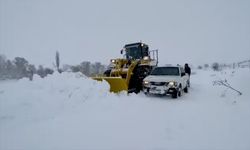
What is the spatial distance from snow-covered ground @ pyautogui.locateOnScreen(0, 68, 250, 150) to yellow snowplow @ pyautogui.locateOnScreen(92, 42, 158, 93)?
6.35ft

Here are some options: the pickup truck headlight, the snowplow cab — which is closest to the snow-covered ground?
the pickup truck headlight

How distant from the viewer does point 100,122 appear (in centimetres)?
543

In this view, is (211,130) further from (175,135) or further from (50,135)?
(50,135)

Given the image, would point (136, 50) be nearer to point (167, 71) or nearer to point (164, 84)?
point (167, 71)

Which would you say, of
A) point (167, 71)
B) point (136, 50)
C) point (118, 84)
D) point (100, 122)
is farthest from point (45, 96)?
point (136, 50)

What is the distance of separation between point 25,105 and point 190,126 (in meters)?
4.78

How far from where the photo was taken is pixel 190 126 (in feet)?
17.2

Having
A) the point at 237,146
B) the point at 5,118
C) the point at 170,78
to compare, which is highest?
the point at 170,78

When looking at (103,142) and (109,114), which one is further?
(109,114)

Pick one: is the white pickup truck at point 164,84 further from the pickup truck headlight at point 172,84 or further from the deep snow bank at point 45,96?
the deep snow bank at point 45,96

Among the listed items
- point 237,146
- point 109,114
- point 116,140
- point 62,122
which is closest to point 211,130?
point 237,146

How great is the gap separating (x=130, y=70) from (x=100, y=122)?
6.27 meters

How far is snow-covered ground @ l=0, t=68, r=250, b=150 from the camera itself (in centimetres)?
409

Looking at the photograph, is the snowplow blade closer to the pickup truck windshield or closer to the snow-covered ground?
the snow-covered ground
